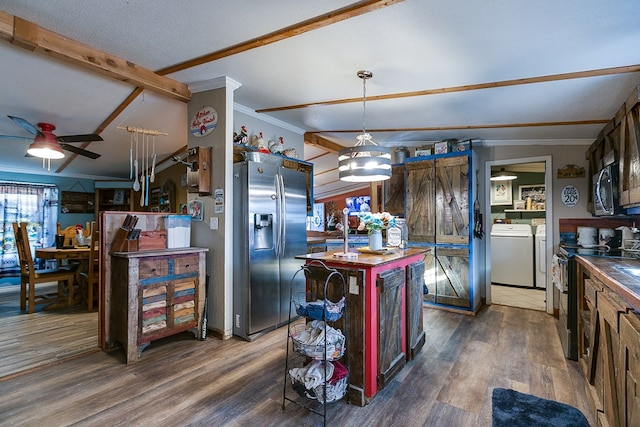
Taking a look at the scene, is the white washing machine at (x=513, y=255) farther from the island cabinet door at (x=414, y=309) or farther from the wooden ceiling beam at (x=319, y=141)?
the island cabinet door at (x=414, y=309)

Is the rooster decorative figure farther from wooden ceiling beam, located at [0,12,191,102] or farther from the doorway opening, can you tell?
the doorway opening

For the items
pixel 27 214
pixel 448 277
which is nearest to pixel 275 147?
pixel 448 277

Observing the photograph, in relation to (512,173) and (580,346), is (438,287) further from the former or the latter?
(512,173)

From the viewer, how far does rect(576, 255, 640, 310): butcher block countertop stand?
4.48 ft

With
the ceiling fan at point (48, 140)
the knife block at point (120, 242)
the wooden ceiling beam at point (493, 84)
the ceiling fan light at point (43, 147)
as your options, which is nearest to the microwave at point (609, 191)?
the wooden ceiling beam at point (493, 84)

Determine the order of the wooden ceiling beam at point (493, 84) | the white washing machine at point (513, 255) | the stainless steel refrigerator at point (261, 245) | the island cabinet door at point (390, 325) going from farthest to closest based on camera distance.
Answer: the white washing machine at point (513, 255) → the stainless steel refrigerator at point (261, 245) → the wooden ceiling beam at point (493, 84) → the island cabinet door at point (390, 325)

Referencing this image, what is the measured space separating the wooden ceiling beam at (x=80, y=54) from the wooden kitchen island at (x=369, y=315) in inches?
94.3

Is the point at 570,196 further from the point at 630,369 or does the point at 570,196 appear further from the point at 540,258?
the point at 630,369

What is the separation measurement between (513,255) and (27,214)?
9096 millimetres

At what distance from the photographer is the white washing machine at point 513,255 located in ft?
18.4

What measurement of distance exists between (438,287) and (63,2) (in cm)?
479

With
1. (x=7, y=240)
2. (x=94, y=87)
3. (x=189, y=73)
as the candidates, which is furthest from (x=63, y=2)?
(x=7, y=240)

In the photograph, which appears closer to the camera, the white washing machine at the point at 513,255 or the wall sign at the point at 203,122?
the wall sign at the point at 203,122

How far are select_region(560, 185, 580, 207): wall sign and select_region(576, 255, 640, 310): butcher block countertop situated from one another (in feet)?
6.71
